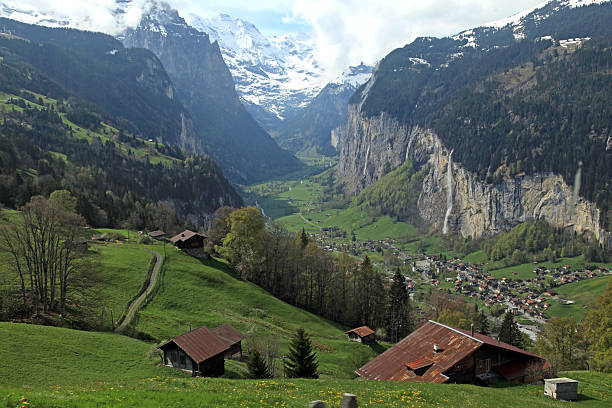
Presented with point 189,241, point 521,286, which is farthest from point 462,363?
point 521,286

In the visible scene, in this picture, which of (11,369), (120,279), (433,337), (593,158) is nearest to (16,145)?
Result: (120,279)

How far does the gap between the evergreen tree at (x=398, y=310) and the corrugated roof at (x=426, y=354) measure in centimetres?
3885

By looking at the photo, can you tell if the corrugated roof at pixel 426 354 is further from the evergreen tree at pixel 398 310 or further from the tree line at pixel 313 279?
the tree line at pixel 313 279

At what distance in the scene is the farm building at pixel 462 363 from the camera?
33844mm

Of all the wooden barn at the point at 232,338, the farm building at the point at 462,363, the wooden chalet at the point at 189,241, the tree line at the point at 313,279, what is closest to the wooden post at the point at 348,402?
the farm building at the point at 462,363

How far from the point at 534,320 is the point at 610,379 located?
116787mm

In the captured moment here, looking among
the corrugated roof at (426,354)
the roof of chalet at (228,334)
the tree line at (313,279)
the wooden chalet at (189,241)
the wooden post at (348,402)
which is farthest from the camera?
the wooden chalet at (189,241)

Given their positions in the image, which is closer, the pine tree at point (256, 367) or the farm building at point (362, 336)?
the pine tree at point (256, 367)

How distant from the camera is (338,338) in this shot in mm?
66312

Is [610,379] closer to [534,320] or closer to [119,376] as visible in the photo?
[119,376]

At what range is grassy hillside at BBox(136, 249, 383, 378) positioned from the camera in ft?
167

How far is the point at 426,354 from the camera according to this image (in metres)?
37.5

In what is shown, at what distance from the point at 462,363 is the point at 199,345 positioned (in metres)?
23.7

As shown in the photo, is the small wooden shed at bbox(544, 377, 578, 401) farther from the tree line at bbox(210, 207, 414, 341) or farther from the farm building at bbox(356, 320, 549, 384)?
the tree line at bbox(210, 207, 414, 341)
